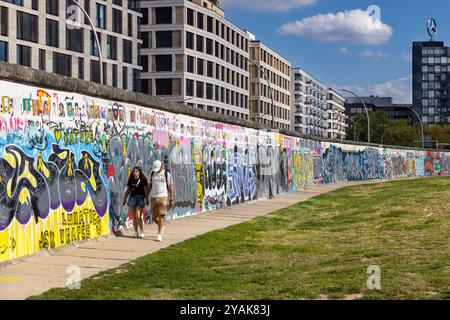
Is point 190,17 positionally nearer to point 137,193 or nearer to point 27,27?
point 27,27

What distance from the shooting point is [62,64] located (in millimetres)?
61250

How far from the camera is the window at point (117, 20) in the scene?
7038cm

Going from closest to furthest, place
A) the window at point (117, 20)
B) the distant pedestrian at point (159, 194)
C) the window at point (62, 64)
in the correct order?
1. the distant pedestrian at point (159, 194)
2. the window at point (62, 64)
3. the window at point (117, 20)

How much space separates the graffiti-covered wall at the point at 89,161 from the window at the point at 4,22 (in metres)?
35.5

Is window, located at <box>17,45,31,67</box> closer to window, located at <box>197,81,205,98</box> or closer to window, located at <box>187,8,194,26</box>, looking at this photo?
window, located at <box>197,81,205,98</box>

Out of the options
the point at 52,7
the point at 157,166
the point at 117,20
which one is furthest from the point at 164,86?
the point at 157,166

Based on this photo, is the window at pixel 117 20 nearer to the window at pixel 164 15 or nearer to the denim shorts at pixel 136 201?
the window at pixel 164 15

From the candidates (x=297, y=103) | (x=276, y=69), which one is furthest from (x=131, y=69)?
(x=297, y=103)

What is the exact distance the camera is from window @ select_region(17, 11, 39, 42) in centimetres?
5556

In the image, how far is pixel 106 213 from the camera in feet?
44.0

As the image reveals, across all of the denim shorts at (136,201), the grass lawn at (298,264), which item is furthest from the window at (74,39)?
the denim shorts at (136,201)

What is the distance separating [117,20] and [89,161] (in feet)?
200
